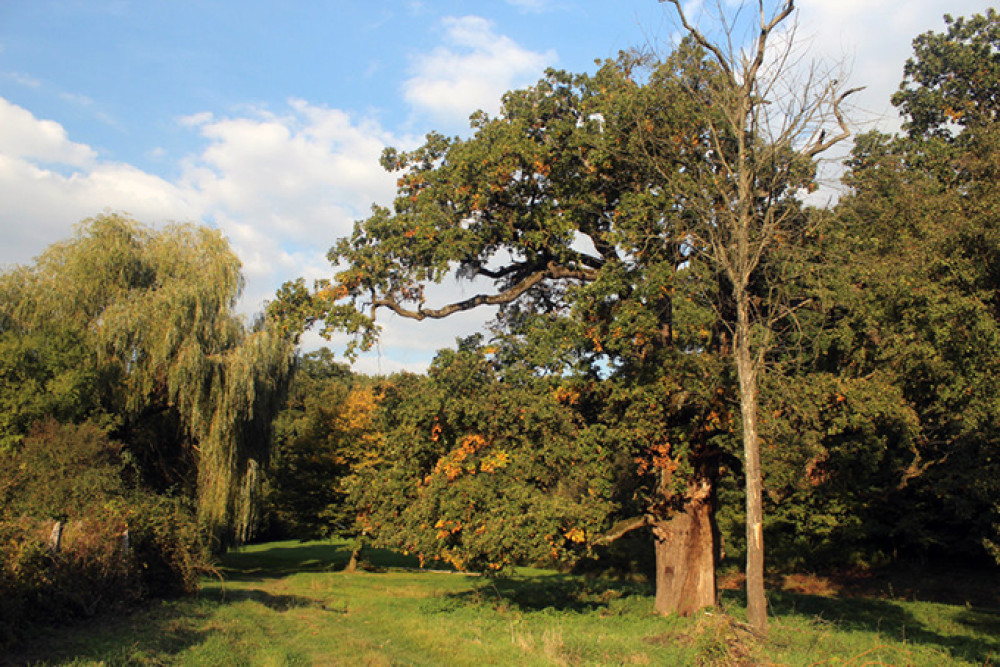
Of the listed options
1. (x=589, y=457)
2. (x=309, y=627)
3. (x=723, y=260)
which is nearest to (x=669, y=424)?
(x=589, y=457)

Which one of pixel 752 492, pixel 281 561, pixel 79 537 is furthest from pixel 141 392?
pixel 281 561

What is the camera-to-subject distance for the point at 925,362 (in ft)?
43.5

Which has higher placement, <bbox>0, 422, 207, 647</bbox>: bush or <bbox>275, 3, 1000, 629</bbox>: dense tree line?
<bbox>275, 3, 1000, 629</bbox>: dense tree line

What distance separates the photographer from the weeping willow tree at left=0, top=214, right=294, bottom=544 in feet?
69.3

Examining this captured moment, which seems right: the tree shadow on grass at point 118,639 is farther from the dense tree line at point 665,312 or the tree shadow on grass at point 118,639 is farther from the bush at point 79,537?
the dense tree line at point 665,312

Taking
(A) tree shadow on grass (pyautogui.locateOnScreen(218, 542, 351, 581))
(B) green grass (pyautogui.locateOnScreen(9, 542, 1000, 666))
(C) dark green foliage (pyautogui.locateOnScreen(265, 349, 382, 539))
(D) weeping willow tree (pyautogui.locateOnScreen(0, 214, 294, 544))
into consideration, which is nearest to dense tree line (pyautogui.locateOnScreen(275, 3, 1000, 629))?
(B) green grass (pyautogui.locateOnScreen(9, 542, 1000, 666))

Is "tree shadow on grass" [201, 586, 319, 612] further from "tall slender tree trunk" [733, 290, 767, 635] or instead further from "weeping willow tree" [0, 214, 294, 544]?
"tall slender tree trunk" [733, 290, 767, 635]

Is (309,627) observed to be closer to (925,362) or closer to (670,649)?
(670,649)

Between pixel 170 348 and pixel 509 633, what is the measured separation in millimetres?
14473

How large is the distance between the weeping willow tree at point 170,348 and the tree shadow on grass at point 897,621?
53.5ft

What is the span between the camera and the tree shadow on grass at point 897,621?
12188 millimetres

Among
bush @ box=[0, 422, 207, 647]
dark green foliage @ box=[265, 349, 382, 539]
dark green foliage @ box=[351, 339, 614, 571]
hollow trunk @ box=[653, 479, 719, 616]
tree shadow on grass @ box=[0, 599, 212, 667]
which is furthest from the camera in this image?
dark green foliage @ box=[265, 349, 382, 539]

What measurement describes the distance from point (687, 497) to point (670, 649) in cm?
519

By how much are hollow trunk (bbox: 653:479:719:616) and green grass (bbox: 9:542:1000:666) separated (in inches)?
25.3
